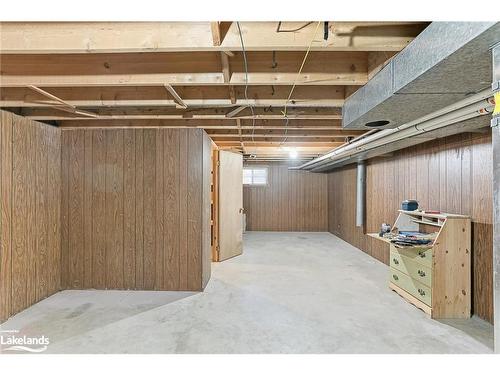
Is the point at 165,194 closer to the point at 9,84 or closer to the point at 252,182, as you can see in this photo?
the point at 9,84

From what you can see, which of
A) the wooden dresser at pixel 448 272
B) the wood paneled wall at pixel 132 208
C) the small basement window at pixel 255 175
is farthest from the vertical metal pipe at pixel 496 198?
the small basement window at pixel 255 175

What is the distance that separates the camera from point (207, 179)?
3.44 metres

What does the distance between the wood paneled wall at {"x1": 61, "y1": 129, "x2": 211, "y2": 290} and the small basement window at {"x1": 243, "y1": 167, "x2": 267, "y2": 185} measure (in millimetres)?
5003

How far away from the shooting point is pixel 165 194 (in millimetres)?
3197

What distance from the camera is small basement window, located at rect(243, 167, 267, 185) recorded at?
8195mm

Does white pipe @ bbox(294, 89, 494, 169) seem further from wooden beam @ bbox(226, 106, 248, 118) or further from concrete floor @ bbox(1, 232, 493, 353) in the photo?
concrete floor @ bbox(1, 232, 493, 353)

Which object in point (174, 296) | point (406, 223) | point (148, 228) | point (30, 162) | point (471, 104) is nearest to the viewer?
point (471, 104)

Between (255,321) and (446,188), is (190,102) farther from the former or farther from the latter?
(446,188)

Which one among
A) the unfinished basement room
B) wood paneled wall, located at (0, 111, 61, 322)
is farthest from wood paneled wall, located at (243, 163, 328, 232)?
wood paneled wall, located at (0, 111, 61, 322)

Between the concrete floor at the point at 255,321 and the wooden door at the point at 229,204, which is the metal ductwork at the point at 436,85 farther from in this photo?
the wooden door at the point at 229,204

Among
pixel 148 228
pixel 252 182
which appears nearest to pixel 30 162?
pixel 148 228

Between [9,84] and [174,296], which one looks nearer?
[9,84]

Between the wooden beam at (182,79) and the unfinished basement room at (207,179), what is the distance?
11 mm
